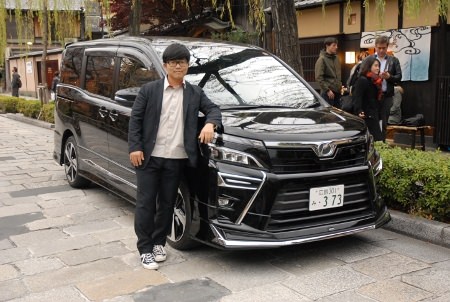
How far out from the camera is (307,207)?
13.1 feet

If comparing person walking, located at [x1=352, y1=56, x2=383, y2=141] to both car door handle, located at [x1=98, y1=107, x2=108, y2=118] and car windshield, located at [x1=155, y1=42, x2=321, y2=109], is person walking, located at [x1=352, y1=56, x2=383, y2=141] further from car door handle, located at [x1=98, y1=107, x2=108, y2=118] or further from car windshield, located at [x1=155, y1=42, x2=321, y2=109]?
car door handle, located at [x1=98, y1=107, x2=108, y2=118]

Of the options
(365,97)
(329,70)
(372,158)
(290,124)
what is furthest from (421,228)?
(329,70)

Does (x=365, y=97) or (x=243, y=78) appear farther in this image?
(x=365, y=97)

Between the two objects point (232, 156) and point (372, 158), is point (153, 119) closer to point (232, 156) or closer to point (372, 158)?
point (232, 156)

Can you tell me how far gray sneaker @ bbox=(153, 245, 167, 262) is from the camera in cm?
423

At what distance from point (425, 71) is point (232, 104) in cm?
647

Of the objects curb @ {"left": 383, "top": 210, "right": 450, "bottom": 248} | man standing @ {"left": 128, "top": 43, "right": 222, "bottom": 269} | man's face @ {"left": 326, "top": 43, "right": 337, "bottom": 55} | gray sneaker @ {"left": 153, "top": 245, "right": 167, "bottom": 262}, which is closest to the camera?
man standing @ {"left": 128, "top": 43, "right": 222, "bottom": 269}

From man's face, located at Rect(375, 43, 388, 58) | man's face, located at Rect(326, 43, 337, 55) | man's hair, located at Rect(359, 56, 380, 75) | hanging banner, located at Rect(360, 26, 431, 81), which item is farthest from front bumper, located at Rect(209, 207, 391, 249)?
hanging banner, located at Rect(360, 26, 431, 81)

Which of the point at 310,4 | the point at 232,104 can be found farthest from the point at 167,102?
the point at 310,4

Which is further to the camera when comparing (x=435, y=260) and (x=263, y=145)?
(x=435, y=260)

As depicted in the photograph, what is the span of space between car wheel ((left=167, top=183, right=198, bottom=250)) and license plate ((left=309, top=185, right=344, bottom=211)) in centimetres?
103

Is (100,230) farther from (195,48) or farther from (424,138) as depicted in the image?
(424,138)

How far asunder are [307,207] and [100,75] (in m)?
3.24

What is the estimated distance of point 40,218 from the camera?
5664mm
